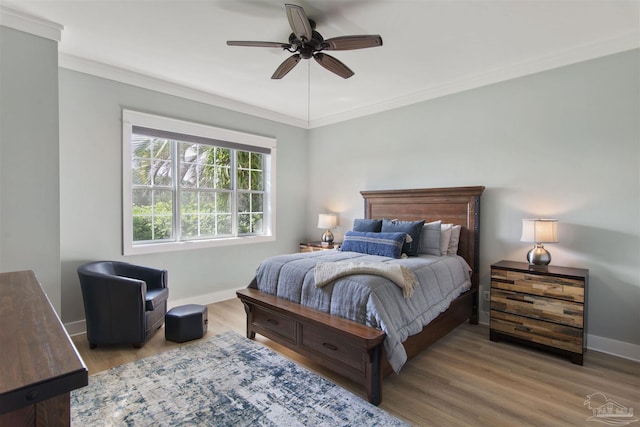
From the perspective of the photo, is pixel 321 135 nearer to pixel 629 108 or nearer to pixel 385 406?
Answer: pixel 629 108

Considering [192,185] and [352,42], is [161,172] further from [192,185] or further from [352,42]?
[352,42]

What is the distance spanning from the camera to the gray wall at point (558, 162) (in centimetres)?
A: 278

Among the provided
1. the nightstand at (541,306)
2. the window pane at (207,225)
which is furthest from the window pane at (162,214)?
the nightstand at (541,306)

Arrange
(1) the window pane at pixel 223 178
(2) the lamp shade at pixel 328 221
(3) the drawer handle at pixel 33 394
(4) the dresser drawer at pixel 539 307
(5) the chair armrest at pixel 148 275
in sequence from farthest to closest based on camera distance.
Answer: (2) the lamp shade at pixel 328 221 → (1) the window pane at pixel 223 178 → (5) the chair armrest at pixel 148 275 → (4) the dresser drawer at pixel 539 307 → (3) the drawer handle at pixel 33 394

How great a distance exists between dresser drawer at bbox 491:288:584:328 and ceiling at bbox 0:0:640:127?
2254 millimetres

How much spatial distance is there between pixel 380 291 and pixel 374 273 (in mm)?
186

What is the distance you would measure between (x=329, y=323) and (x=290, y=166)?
3418 mm

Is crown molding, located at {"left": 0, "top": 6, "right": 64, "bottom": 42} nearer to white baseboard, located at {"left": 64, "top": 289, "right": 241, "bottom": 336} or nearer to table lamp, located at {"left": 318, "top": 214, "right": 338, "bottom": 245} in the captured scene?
white baseboard, located at {"left": 64, "top": 289, "right": 241, "bottom": 336}

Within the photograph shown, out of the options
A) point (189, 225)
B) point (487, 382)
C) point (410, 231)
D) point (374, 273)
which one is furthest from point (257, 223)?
point (487, 382)

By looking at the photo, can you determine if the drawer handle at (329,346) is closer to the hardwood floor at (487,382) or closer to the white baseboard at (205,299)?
the hardwood floor at (487,382)

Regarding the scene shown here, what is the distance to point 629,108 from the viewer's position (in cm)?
276

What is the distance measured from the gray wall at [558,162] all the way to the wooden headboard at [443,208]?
13cm

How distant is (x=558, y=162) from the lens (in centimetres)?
311

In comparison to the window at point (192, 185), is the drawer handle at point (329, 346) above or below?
below
